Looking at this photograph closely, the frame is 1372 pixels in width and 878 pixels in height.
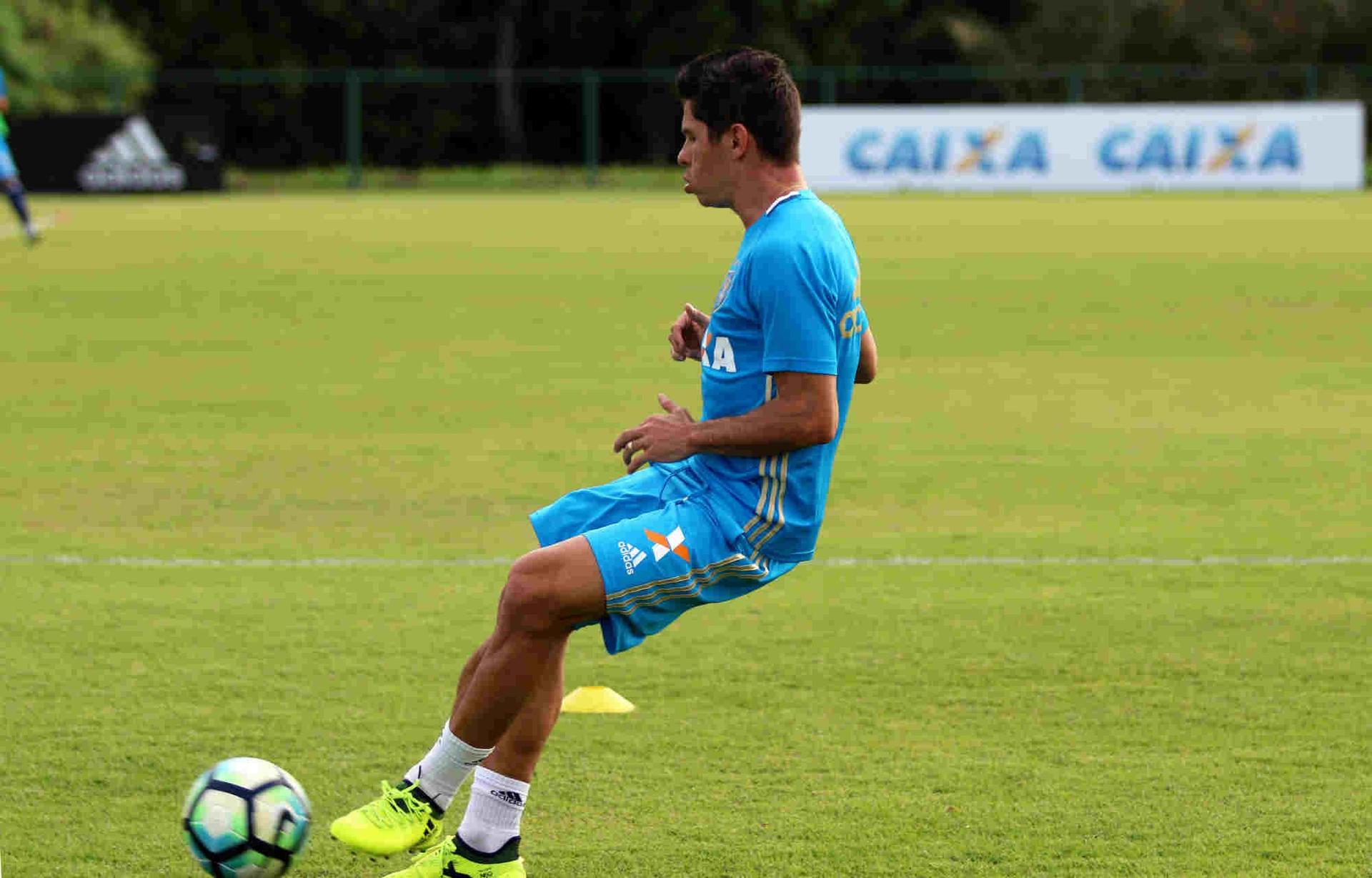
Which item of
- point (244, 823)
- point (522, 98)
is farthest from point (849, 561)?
point (522, 98)

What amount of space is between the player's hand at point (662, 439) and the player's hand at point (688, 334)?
42cm

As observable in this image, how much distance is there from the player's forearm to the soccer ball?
1.31m

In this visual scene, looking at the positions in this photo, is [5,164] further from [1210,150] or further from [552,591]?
[1210,150]

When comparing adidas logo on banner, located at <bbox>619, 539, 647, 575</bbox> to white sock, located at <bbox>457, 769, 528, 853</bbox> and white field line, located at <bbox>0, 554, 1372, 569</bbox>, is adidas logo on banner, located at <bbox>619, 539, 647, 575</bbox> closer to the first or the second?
white sock, located at <bbox>457, 769, 528, 853</bbox>

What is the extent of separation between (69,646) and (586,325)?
35.9ft

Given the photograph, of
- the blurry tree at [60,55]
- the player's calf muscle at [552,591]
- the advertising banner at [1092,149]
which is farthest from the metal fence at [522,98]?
the player's calf muscle at [552,591]

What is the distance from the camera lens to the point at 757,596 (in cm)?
A: 770

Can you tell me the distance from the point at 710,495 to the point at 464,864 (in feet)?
3.50

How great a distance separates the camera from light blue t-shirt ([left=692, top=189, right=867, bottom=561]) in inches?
175

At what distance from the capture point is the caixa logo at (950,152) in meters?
38.6

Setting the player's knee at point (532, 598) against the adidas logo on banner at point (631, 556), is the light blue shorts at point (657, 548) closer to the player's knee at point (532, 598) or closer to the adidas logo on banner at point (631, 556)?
the adidas logo on banner at point (631, 556)

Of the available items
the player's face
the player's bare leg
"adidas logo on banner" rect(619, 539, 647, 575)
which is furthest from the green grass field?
the player's face

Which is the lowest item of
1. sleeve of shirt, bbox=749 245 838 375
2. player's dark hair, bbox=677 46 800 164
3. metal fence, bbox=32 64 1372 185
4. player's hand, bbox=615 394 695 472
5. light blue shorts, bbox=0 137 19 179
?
metal fence, bbox=32 64 1372 185

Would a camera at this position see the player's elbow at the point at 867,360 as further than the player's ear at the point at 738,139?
Yes
